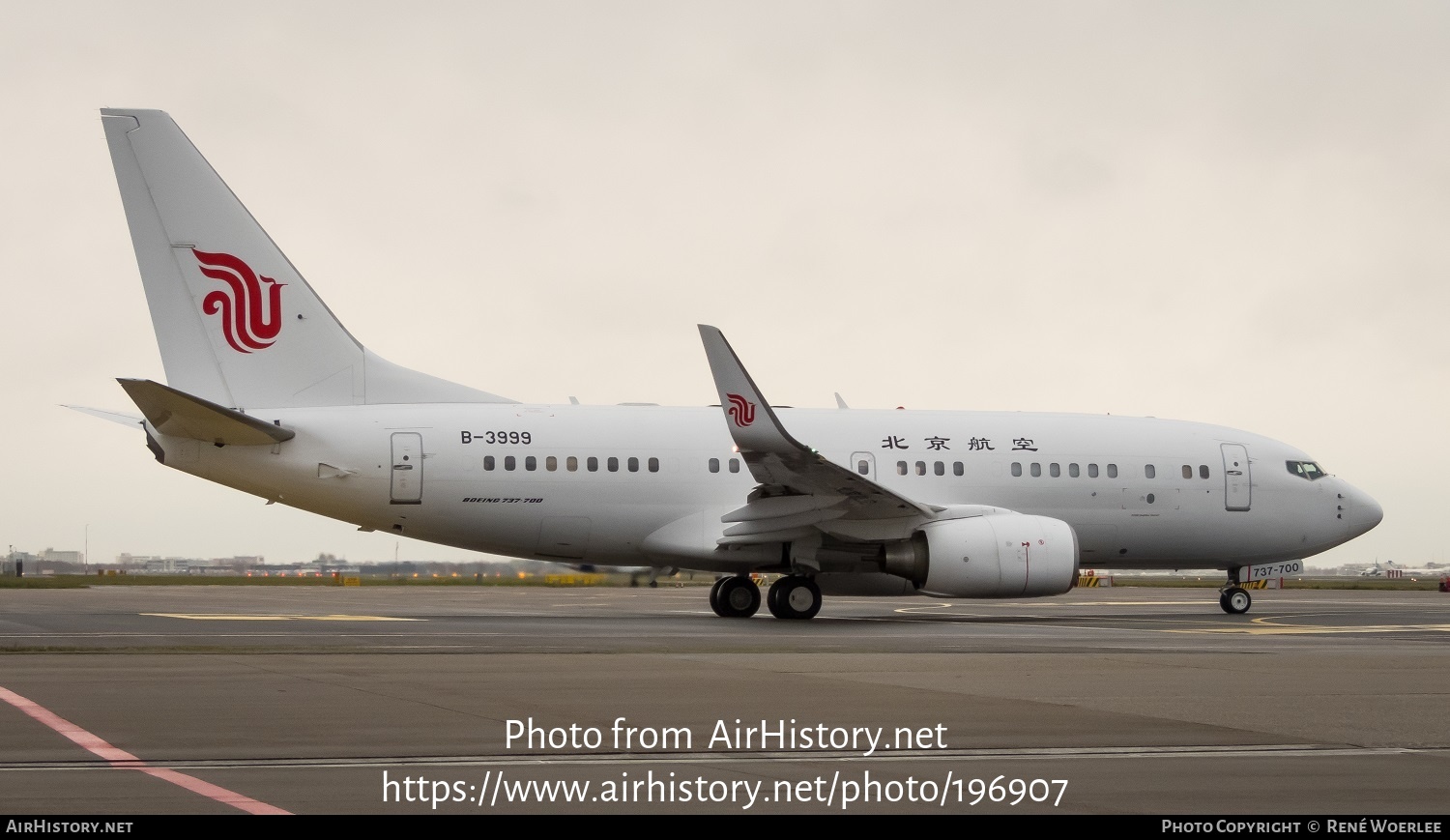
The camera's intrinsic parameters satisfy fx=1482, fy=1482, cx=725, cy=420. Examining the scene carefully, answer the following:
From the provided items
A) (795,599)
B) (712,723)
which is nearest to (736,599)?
(795,599)

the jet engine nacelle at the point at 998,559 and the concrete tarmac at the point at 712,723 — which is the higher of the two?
the jet engine nacelle at the point at 998,559

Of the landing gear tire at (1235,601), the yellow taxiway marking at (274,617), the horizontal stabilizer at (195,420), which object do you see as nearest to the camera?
the horizontal stabilizer at (195,420)

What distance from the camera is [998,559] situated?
74.1 feet

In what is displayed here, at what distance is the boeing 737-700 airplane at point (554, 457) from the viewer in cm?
2277

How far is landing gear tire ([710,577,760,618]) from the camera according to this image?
82.2ft

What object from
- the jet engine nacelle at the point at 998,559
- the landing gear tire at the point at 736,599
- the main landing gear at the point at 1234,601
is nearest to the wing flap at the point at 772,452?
the jet engine nacelle at the point at 998,559

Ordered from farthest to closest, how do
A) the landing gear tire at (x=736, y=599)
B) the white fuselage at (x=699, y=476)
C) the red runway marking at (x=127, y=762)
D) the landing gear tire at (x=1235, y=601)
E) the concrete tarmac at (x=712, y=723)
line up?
the landing gear tire at (x=1235, y=601)
the landing gear tire at (x=736, y=599)
the white fuselage at (x=699, y=476)
the concrete tarmac at (x=712, y=723)
the red runway marking at (x=127, y=762)

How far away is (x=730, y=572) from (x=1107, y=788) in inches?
725

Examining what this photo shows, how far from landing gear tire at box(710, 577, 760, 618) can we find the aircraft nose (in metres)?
12.5

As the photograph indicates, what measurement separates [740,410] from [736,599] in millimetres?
4653

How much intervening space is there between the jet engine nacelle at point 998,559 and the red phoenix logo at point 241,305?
11218mm

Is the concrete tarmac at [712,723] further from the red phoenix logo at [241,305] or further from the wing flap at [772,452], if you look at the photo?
the red phoenix logo at [241,305]

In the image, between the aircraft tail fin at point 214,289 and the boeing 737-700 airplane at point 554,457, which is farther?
the aircraft tail fin at point 214,289

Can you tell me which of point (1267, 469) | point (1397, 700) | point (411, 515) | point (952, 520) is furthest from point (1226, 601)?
point (1397, 700)
